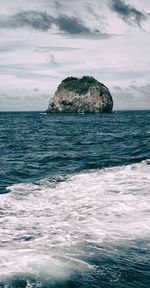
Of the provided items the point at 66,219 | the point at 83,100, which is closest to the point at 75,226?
the point at 66,219

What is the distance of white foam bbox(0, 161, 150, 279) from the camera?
6.08 m

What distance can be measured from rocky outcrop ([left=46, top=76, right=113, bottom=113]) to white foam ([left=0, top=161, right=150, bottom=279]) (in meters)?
167

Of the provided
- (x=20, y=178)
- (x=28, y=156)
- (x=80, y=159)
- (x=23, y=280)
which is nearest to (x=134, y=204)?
(x=23, y=280)

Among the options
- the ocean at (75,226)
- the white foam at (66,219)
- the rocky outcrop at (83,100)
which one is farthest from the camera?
the rocky outcrop at (83,100)

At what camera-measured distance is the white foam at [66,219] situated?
6078 millimetres

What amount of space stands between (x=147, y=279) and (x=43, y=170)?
39.0 ft

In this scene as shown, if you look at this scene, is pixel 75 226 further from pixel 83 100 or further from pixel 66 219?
pixel 83 100

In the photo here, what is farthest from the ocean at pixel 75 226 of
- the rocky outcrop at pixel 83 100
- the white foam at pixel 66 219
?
the rocky outcrop at pixel 83 100

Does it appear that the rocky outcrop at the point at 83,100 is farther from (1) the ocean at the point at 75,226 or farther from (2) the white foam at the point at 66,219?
(2) the white foam at the point at 66,219

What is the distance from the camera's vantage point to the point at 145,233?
24.0 ft

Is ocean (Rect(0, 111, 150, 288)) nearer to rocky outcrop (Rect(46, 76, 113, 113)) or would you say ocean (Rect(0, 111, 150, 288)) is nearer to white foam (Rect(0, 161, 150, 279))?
white foam (Rect(0, 161, 150, 279))

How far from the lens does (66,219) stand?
874 centimetres

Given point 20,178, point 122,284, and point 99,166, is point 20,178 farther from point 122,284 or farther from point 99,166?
point 122,284

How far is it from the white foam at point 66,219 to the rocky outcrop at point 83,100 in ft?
549
